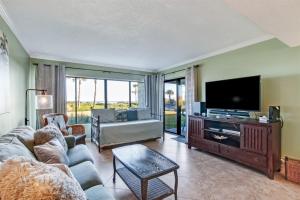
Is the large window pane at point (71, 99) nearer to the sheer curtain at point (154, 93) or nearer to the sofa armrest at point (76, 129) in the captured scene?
the sofa armrest at point (76, 129)

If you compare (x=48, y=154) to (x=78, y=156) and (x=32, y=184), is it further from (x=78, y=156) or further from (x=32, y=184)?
(x=32, y=184)

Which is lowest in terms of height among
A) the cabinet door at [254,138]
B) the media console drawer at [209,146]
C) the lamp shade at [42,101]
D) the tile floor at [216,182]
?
the tile floor at [216,182]

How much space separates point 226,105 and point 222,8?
2041mm

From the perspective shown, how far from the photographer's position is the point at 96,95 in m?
5.37

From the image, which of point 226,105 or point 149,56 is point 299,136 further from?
point 149,56

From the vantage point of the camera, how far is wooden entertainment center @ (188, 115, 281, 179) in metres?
2.63

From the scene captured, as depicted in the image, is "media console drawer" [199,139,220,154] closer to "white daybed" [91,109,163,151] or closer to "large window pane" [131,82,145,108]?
"white daybed" [91,109,163,151]

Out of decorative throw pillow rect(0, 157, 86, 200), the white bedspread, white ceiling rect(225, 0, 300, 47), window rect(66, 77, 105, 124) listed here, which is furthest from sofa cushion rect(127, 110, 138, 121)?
decorative throw pillow rect(0, 157, 86, 200)

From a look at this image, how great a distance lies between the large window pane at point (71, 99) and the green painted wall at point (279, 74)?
4.39 meters

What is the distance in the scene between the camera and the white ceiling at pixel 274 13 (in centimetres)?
155

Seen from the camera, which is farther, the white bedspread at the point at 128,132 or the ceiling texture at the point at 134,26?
the white bedspread at the point at 128,132

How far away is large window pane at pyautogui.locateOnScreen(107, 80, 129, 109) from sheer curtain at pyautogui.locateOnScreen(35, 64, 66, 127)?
1.42 meters

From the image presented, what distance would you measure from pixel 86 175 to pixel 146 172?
2.07ft

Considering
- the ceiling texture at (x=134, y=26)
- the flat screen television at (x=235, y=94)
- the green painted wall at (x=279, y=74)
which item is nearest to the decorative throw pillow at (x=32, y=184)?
the ceiling texture at (x=134, y=26)
